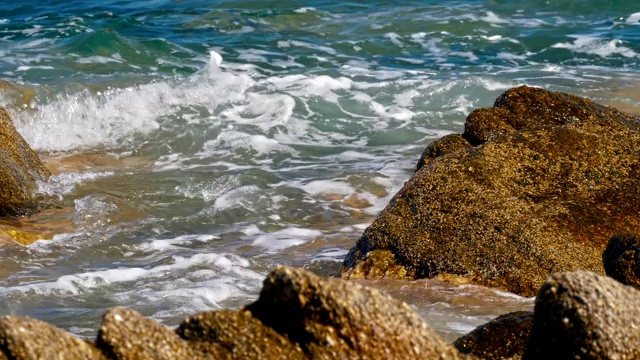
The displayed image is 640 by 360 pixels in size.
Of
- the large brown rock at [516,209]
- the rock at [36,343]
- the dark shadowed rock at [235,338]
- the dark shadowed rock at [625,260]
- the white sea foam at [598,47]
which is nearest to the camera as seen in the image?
the rock at [36,343]

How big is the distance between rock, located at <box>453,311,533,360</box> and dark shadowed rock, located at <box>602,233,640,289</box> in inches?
16.3

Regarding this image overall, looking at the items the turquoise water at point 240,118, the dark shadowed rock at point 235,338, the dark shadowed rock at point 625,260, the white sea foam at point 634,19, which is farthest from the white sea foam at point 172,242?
the white sea foam at point 634,19

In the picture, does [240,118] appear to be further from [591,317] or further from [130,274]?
[591,317]

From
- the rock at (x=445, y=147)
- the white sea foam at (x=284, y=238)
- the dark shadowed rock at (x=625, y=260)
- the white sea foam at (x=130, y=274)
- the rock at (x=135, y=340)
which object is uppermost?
the rock at (x=135, y=340)

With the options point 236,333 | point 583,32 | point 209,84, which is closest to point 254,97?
point 209,84

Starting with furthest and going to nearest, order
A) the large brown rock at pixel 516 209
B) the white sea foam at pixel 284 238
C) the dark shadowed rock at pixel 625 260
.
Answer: the white sea foam at pixel 284 238, the large brown rock at pixel 516 209, the dark shadowed rock at pixel 625 260

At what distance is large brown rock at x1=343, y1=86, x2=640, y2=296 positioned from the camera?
529cm

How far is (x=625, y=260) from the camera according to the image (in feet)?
12.7

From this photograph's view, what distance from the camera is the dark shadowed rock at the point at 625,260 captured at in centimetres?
382

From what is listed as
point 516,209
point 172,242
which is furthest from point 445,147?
point 172,242

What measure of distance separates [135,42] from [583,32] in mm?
7502

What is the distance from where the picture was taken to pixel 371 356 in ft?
8.64

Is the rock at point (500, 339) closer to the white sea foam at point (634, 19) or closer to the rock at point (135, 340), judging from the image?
the rock at point (135, 340)

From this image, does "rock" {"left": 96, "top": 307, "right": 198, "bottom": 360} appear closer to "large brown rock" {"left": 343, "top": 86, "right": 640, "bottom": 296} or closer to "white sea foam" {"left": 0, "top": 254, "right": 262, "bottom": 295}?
"large brown rock" {"left": 343, "top": 86, "right": 640, "bottom": 296}
